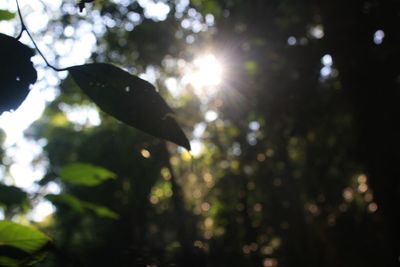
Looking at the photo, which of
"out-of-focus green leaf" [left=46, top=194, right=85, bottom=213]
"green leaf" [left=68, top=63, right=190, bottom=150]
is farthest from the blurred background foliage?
"green leaf" [left=68, top=63, right=190, bottom=150]

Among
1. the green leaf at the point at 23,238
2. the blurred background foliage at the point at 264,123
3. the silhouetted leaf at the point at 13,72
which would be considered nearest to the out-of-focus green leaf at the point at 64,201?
the blurred background foliage at the point at 264,123

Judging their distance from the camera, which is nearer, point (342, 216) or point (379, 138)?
point (379, 138)

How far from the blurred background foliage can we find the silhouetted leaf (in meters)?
0.34

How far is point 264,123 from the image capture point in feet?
12.0

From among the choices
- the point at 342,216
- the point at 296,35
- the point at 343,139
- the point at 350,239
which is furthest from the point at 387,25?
the point at 342,216

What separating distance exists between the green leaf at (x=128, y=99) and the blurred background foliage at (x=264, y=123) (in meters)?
0.29

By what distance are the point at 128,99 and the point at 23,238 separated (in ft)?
0.92

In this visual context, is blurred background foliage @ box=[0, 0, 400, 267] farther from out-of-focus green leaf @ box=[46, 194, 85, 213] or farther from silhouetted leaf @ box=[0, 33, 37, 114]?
silhouetted leaf @ box=[0, 33, 37, 114]

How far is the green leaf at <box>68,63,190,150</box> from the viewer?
1.68 ft

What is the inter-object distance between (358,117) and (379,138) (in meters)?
0.22

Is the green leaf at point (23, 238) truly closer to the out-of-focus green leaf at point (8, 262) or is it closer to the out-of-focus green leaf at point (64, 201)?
the out-of-focus green leaf at point (8, 262)

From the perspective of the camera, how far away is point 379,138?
278 centimetres

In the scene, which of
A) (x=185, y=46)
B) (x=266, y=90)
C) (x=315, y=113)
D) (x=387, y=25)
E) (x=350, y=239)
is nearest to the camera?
(x=387, y=25)

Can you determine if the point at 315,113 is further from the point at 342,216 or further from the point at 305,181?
the point at 342,216
